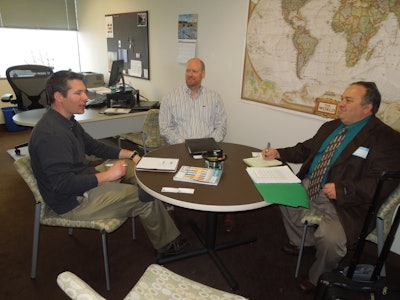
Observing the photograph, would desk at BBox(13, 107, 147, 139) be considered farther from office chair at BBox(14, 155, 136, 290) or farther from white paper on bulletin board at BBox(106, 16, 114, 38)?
white paper on bulletin board at BBox(106, 16, 114, 38)

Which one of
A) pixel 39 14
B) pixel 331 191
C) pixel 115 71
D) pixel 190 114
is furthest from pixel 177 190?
pixel 39 14

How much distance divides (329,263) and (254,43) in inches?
81.8

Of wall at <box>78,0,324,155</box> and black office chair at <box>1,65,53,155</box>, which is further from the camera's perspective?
black office chair at <box>1,65,53,155</box>

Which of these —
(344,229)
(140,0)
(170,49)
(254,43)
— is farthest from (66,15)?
(344,229)

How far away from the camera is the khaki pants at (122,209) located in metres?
1.70

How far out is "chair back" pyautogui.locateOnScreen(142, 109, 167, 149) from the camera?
2.93 m

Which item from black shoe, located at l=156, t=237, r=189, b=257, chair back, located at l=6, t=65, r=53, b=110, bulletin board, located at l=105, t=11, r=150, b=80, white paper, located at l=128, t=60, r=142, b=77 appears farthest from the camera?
white paper, located at l=128, t=60, r=142, b=77

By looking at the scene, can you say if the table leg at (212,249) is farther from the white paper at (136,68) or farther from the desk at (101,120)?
the white paper at (136,68)

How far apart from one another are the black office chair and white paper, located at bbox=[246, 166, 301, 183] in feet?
10.3

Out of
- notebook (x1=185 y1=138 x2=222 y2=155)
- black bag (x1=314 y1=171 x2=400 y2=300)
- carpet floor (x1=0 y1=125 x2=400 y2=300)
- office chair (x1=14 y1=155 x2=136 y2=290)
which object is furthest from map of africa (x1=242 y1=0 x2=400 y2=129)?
office chair (x1=14 y1=155 x2=136 y2=290)

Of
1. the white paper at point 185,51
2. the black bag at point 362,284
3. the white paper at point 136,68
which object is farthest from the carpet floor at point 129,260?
the white paper at point 136,68

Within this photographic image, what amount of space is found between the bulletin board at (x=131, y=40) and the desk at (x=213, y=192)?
263 centimetres

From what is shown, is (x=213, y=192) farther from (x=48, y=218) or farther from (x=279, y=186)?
(x=48, y=218)

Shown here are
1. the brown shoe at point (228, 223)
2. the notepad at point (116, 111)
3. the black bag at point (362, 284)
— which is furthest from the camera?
the notepad at point (116, 111)
